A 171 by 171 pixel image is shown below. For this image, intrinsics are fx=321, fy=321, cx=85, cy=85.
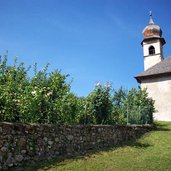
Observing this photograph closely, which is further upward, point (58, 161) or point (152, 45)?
point (152, 45)

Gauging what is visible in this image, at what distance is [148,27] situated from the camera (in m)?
39.8

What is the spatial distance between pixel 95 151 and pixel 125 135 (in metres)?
3.41

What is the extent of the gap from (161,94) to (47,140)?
20498mm

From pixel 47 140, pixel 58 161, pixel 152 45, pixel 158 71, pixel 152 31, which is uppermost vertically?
pixel 152 31

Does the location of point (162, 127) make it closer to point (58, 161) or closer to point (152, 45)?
point (58, 161)

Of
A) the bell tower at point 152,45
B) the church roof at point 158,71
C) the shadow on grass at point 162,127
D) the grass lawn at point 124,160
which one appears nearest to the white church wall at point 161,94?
the church roof at point 158,71

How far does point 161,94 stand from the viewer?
98.5ft

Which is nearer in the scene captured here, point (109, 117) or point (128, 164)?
point (128, 164)

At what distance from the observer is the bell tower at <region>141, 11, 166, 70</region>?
38875 mm

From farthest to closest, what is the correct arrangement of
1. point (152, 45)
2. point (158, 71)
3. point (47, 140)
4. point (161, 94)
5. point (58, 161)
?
point (152, 45) < point (158, 71) < point (161, 94) < point (47, 140) < point (58, 161)

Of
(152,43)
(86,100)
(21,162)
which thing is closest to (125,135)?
(86,100)

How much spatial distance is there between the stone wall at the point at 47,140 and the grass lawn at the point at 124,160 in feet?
1.76

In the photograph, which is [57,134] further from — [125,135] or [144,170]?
[125,135]

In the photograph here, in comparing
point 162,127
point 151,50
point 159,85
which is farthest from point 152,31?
point 162,127
